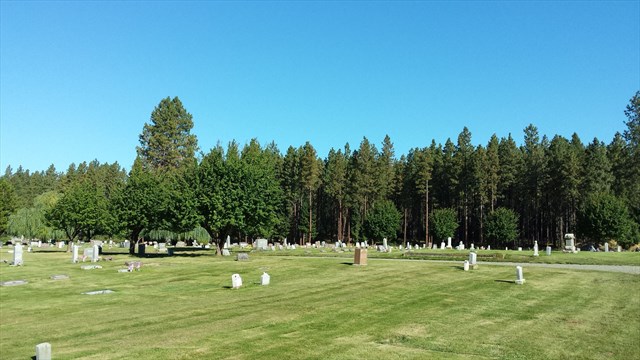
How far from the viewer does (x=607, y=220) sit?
65062 millimetres

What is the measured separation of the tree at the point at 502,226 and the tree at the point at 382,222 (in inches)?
634

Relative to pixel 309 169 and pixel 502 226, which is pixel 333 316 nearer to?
pixel 502 226

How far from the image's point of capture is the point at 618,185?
265ft

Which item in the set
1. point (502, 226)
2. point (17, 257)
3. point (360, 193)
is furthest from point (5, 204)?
point (502, 226)

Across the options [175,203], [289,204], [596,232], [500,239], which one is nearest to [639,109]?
[596,232]

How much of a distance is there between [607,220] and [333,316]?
206 feet

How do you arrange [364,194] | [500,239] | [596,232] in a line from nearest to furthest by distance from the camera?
[596,232] → [500,239] → [364,194]

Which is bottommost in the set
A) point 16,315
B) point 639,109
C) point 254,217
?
point 16,315

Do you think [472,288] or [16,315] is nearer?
[16,315]

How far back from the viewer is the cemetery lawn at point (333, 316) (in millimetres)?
12523

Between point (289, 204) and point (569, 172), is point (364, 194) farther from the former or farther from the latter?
point (569, 172)

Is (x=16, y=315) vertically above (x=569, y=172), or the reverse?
(x=569, y=172)

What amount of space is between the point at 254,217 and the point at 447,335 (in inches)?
1358

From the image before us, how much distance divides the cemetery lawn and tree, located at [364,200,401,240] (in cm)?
5542
